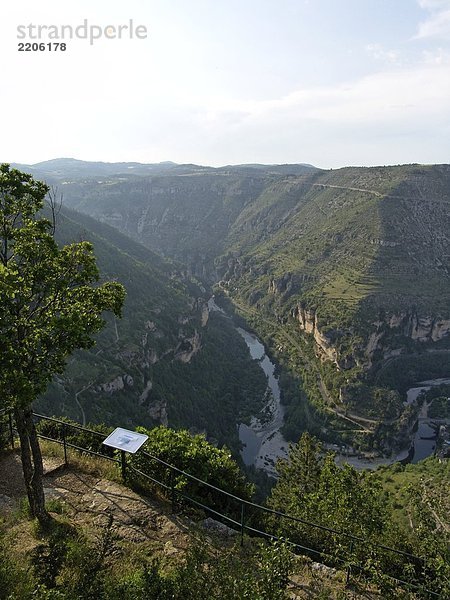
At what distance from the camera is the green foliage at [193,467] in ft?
37.7

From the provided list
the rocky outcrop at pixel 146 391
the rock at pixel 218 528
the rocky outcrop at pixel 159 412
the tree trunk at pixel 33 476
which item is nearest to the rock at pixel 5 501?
the tree trunk at pixel 33 476

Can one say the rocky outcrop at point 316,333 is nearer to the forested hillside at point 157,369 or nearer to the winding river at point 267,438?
the winding river at point 267,438

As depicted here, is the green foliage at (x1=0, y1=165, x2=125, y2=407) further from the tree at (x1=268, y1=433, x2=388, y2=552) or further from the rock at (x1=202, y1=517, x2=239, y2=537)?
the tree at (x1=268, y1=433, x2=388, y2=552)

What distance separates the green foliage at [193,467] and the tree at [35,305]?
316 cm

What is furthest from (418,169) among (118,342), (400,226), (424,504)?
(424,504)

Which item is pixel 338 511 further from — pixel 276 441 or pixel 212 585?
pixel 276 441

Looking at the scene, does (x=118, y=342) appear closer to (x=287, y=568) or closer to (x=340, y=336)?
(x=340, y=336)

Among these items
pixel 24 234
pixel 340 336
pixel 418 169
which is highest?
pixel 418 169

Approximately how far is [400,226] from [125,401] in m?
96.9

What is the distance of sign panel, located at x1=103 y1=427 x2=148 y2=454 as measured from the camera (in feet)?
34.1

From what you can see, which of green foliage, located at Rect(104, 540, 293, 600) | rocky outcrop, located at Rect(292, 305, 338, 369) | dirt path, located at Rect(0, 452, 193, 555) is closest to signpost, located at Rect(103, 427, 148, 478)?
dirt path, located at Rect(0, 452, 193, 555)

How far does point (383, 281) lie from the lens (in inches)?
3996

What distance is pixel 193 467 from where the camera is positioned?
1209cm

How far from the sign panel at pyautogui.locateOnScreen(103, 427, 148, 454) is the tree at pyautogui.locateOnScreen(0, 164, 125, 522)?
5.82 ft
